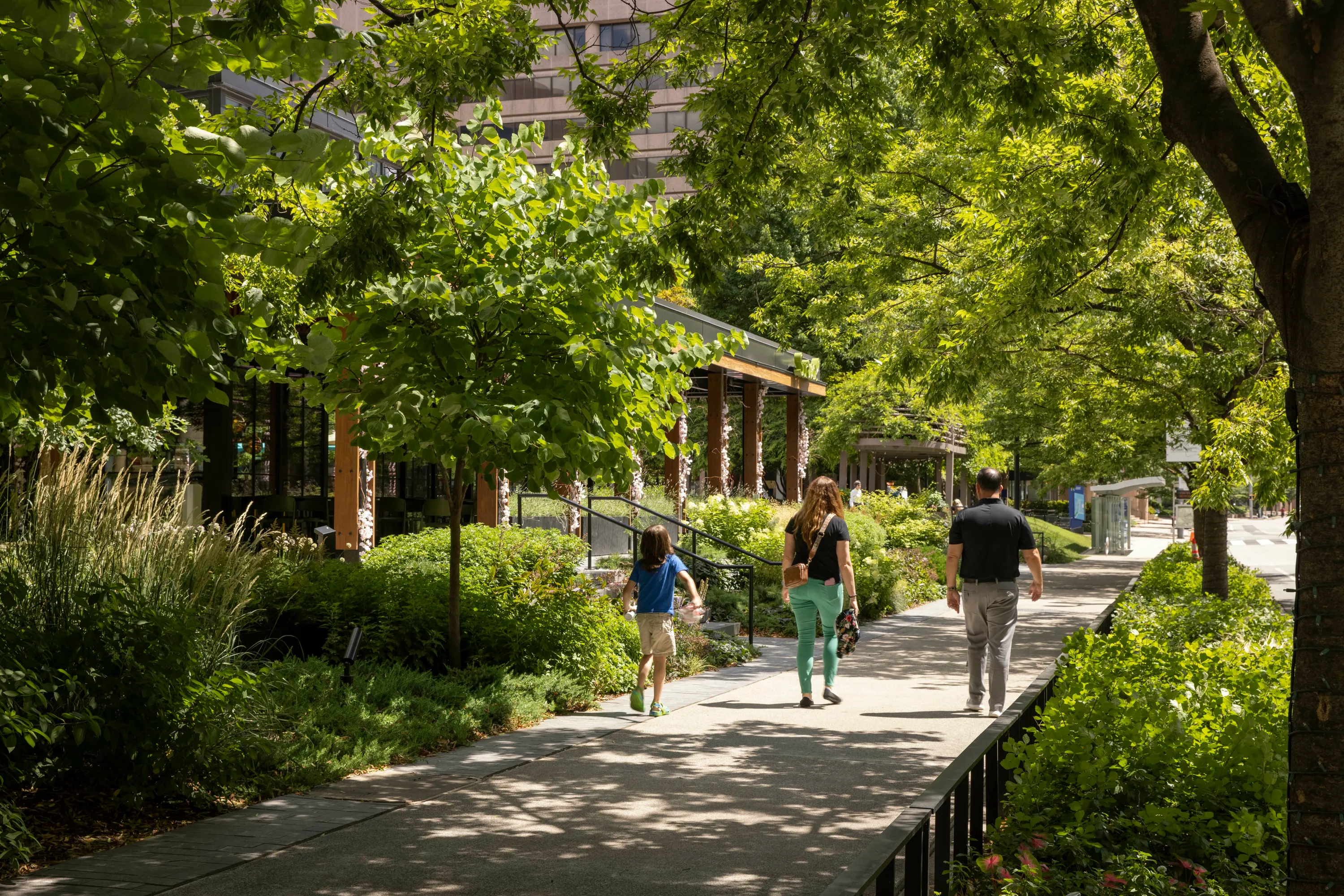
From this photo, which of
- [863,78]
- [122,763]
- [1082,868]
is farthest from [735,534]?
[1082,868]

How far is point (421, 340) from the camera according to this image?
30.3 ft

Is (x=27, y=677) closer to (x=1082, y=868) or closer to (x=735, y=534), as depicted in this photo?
(x=1082, y=868)

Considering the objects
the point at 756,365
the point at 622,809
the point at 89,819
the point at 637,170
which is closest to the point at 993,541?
the point at 622,809

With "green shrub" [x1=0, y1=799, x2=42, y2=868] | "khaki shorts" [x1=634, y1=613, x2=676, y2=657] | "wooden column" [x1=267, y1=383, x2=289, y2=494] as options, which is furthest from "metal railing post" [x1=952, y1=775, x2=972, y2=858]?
"wooden column" [x1=267, y1=383, x2=289, y2=494]

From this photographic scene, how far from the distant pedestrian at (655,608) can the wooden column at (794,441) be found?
19787 mm

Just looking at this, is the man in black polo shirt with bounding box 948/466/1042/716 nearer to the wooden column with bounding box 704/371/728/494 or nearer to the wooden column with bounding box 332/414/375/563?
the wooden column with bounding box 332/414/375/563

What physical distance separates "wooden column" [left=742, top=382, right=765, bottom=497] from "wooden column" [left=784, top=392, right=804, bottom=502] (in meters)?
1.93

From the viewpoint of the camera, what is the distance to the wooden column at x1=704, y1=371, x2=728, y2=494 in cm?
2553

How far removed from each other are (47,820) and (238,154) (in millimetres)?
4035

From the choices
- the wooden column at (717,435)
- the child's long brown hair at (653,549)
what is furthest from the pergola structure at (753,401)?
the child's long brown hair at (653,549)

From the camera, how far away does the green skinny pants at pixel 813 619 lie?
9.92 meters

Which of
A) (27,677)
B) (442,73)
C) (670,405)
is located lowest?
(27,677)

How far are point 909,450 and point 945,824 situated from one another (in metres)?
36.1

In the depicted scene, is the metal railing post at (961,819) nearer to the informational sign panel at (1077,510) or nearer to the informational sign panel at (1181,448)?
the informational sign panel at (1181,448)
